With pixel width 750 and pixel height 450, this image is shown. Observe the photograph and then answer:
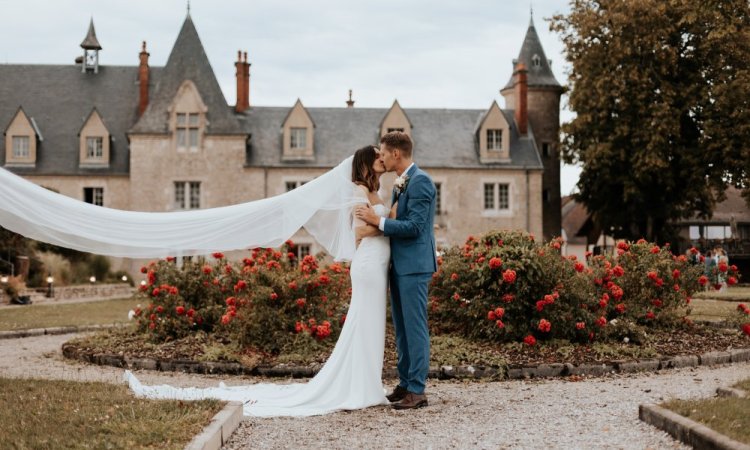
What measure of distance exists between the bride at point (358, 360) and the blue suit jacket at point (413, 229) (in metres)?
0.17

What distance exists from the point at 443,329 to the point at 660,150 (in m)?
24.0

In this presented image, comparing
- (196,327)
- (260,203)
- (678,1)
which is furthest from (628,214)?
(260,203)

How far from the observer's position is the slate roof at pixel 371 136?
133 feet

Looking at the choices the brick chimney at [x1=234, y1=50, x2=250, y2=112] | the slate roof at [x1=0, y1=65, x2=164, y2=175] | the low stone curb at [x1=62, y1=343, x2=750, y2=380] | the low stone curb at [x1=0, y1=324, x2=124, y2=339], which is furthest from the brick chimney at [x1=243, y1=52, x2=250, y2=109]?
the low stone curb at [x1=62, y1=343, x2=750, y2=380]

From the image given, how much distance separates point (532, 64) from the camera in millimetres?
44406

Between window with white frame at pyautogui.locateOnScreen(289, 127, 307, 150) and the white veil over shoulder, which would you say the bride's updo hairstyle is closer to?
the white veil over shoulder

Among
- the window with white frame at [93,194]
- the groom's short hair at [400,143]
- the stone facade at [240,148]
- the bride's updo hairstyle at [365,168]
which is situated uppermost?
the stone facade at [240,148]

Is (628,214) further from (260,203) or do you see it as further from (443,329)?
(260,203)

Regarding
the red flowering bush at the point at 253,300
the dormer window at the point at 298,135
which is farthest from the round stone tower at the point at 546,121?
the red flowering bush at the point at 253,300

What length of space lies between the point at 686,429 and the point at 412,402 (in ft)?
7.66

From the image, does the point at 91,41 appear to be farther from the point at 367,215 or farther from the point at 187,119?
the point at 367,215

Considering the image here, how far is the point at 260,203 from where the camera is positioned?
25.3 feet

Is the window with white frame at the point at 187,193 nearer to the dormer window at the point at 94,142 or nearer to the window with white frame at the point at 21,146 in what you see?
the dormer window at the point at 94,142

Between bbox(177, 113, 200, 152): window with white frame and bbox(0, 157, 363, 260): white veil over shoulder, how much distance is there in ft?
108
